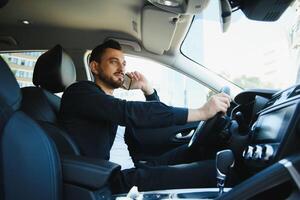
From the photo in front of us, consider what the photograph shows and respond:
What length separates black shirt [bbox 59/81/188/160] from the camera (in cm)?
151

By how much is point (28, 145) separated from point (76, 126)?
0.41m

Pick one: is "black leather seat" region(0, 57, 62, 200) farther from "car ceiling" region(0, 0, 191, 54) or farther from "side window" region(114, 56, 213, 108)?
"side window" region(114, 56, 213, 108)

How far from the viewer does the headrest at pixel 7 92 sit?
1.34m

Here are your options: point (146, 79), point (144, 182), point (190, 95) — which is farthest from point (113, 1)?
point (144, 182)

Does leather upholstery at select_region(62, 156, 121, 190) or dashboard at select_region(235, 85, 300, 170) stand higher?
dashboard at select_region(235, 85, 300, 170)

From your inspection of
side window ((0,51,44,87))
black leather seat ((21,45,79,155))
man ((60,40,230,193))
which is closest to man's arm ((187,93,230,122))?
man ((60,40,230,193))

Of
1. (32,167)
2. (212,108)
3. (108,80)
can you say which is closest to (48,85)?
(108,80)

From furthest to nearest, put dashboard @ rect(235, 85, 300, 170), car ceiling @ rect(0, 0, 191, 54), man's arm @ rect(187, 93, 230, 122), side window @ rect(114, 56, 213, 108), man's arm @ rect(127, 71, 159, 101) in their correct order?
side window @ rect(114, 56, 213, 108), car ceiling @ rect(0, 0, 191, 54), man's arm @ rect(127, 71, 159, 101), man's arm @ rect(187, 93, 230, 122), dashboard @ rect(235, 85, 300, 170)

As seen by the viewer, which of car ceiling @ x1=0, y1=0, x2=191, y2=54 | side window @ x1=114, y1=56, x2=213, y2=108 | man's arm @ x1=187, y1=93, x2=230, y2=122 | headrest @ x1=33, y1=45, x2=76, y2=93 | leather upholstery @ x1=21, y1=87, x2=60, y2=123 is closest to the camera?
A: man's arm @ x1=187, y1=93, x2=230, y2=122

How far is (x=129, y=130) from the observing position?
222cm

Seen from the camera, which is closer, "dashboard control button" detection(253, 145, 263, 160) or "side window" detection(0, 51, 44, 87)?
"dashboard control button" detection(253, 145, 263, 160)

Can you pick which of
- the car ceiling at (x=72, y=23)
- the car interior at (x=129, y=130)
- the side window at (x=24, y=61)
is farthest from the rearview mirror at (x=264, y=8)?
the side window at (x=24, y=61)

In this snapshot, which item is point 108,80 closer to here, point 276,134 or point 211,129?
point 211,129

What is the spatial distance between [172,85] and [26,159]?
63.5 inches
